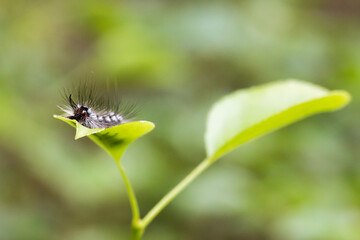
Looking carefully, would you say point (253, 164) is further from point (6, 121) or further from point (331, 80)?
point (6, 121)

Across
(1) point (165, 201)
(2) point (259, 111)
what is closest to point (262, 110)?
(2) point (259, 111)

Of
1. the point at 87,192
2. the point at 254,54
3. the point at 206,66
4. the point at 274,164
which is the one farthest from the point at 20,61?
the point at 274,164

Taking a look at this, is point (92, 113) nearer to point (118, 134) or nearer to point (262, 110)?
point (118, 134)

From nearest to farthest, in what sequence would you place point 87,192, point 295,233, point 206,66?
point 295,233 → point 87,192 → point 206,66

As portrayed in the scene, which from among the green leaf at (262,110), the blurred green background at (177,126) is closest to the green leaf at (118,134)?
the green leaf at (262,110)

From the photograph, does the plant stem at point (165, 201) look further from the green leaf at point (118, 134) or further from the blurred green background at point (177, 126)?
the blurred green background at point (177, 126)

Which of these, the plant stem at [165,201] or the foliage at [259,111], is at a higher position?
the foliage at [259,111]

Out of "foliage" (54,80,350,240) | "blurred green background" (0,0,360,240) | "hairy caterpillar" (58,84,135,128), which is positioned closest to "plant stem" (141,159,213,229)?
"foliage" (54,80,350,240)
